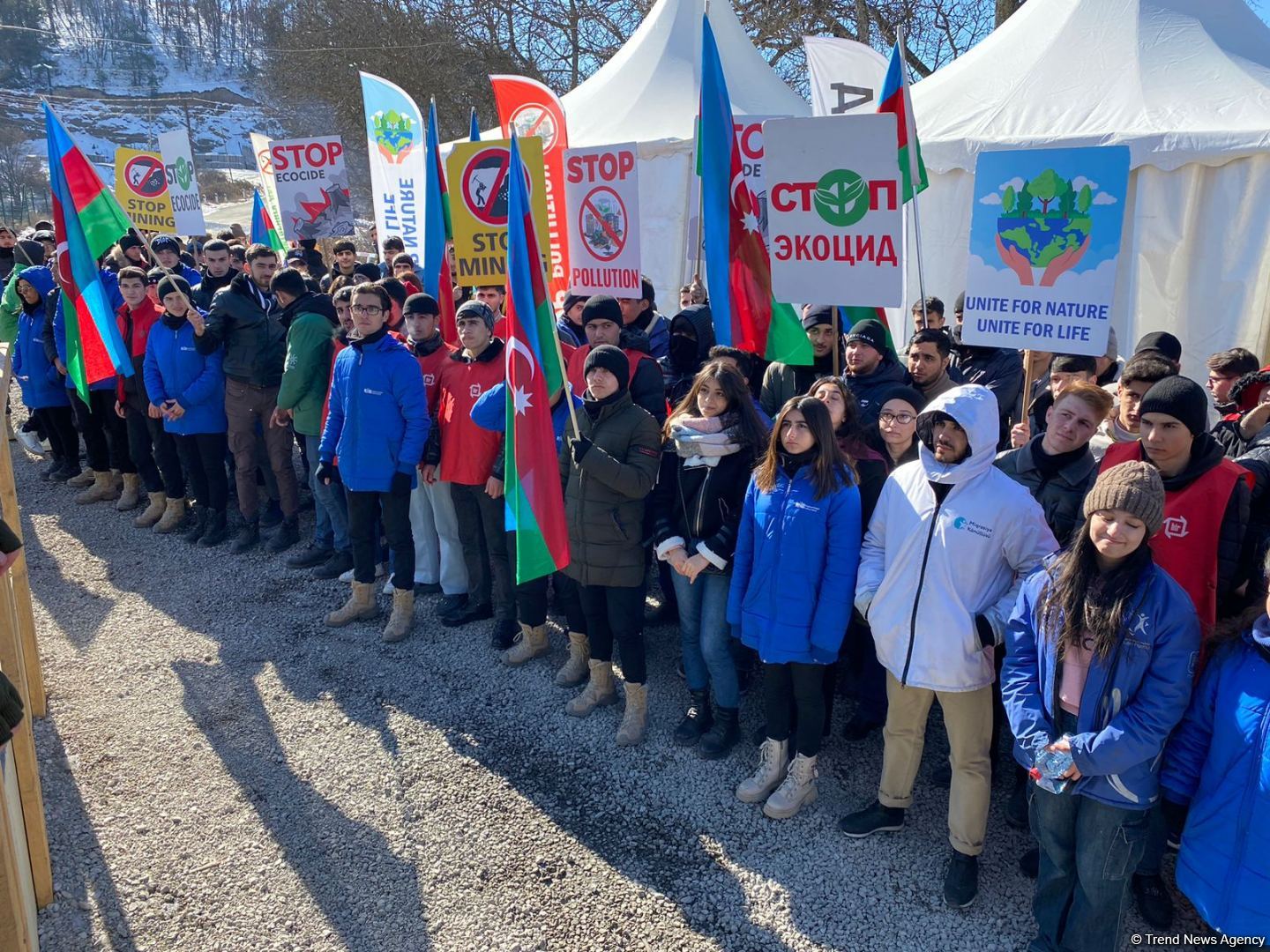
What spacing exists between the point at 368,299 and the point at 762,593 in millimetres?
3013

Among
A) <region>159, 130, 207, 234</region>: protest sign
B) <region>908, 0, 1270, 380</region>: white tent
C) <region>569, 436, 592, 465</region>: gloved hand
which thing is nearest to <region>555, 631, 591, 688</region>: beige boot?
<region>569, 436, 592, 465</region>: gloved hand

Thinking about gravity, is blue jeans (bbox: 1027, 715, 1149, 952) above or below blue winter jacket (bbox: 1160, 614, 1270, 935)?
below

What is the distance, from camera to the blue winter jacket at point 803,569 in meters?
3.53

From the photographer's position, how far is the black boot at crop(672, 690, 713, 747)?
4309mm

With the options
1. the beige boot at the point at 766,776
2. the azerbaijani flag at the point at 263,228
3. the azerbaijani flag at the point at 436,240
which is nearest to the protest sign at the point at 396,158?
the azerbaijani flag at the point at 436,240

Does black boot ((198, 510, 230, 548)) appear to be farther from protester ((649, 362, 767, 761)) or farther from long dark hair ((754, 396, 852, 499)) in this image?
long dark hair ((754, 396, 852, 499))

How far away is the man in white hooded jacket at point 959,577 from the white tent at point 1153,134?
550cm

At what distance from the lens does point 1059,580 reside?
275 cm

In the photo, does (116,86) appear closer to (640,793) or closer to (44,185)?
(44,185)

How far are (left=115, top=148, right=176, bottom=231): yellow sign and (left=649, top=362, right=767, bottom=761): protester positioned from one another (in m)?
8.97

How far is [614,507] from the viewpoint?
14.0 feet

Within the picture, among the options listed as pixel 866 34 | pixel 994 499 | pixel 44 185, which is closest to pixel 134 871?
pixel 994 499

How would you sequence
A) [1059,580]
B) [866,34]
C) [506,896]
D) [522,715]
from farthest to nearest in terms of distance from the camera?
[866,34] → [522,715] → [506,896] → [1059,580]

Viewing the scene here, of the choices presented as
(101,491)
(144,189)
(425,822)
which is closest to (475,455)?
(425,822)
